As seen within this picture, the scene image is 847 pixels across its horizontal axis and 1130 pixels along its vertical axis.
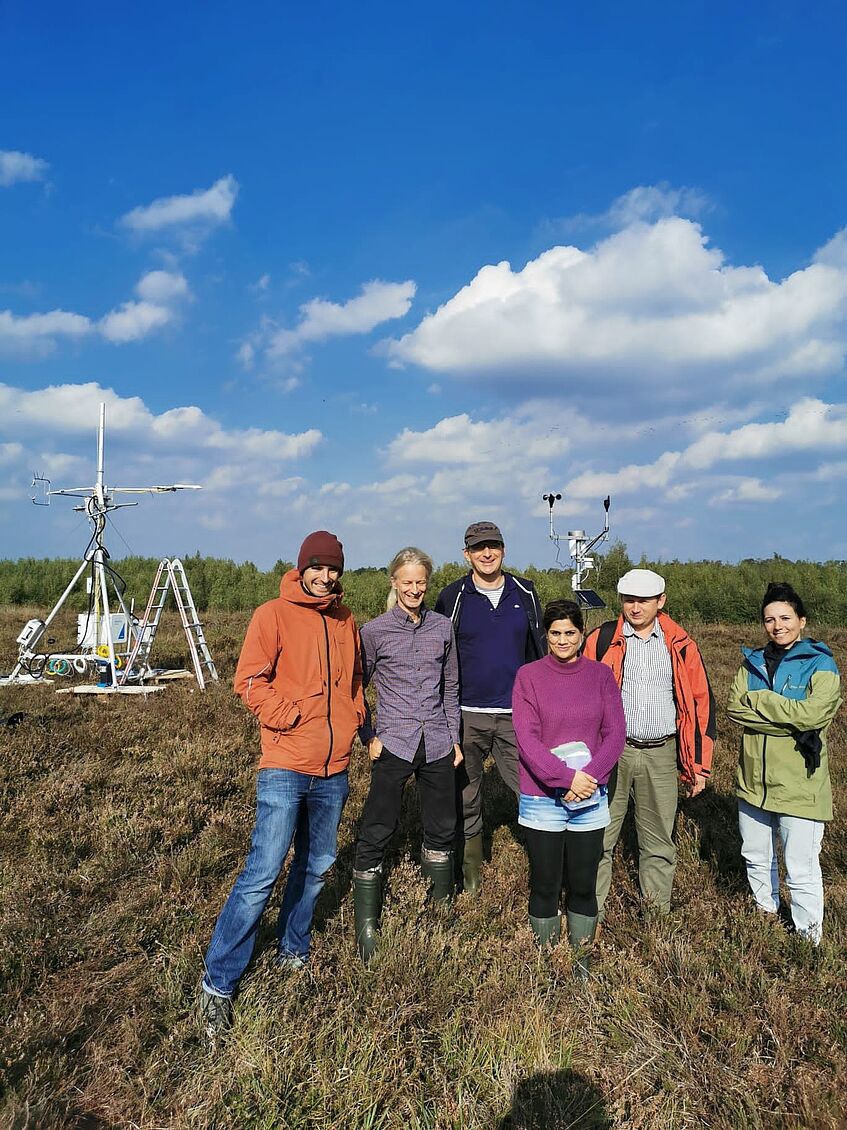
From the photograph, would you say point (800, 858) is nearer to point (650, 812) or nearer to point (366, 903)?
point (650, 812)

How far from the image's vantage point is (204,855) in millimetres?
5055

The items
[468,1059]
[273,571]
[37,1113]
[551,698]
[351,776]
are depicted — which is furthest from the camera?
[273,571]

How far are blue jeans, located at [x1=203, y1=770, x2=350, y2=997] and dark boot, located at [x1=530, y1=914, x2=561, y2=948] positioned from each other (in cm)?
120

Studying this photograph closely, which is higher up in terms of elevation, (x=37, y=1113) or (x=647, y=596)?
(x=647, y=596)

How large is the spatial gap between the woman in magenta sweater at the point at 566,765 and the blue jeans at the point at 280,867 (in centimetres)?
105

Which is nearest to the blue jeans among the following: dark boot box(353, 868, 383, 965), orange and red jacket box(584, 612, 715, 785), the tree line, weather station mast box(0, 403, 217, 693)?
dark boot box(353, 868, 383, 965)

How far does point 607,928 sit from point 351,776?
3.81 metres

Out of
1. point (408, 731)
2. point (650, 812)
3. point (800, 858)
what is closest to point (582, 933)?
Result: point (650, 812)

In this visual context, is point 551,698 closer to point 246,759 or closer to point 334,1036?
point 334,1036

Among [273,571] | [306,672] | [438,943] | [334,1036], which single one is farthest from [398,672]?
[273,571]

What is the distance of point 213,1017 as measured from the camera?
312cm

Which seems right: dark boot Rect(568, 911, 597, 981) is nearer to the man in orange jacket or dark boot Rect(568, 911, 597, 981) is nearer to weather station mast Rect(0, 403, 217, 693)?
the man in orange jacket

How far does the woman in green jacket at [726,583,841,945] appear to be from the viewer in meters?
3.89

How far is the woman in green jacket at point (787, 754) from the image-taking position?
12.8ft
